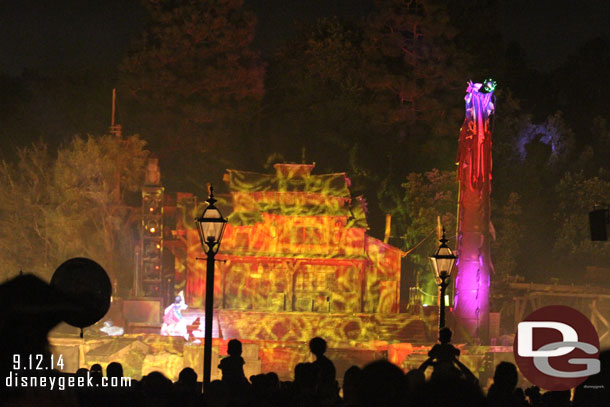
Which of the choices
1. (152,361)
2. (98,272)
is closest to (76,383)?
(98,272)

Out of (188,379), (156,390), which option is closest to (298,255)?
(188,379)

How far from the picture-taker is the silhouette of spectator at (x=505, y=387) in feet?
22.2

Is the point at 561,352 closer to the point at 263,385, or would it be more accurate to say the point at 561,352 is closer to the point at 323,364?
the point at 323,364

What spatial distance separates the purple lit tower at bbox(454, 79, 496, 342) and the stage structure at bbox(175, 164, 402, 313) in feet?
14.2

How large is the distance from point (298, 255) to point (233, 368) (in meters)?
26.6

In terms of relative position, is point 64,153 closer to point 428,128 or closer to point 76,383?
point 428,128

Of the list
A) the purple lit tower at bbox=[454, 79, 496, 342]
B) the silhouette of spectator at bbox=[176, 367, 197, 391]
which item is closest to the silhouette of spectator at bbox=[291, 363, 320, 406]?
the silhouette of spectator at bbox=[176, 367, 197, 391]

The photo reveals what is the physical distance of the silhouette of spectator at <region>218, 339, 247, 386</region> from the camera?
9211 mm

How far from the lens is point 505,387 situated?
7.04 m

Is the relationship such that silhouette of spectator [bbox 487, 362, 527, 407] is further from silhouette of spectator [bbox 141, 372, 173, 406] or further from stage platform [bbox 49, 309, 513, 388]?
stage platform [bbox 49, 309, 513, 388]

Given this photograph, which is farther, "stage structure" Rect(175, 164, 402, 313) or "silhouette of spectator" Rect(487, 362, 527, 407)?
"stage structure" Rect(175, 164, 402, 313)

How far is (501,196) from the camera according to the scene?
144 feet

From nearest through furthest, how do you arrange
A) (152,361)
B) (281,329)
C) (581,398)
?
1. (581,398)
2. (152,361)
3. (281,329)

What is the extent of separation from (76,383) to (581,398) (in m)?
4.17
